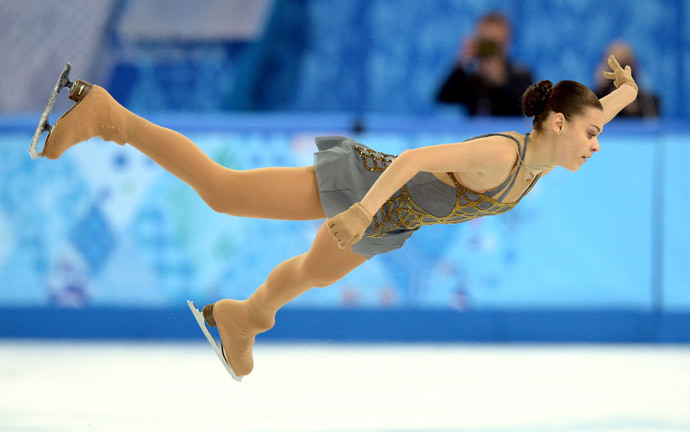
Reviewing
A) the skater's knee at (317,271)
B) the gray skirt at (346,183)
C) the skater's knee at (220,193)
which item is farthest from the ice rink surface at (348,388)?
the skater's knee at (220,193)

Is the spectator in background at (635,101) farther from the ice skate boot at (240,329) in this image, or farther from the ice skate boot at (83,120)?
the ice skate boot at (83,120)

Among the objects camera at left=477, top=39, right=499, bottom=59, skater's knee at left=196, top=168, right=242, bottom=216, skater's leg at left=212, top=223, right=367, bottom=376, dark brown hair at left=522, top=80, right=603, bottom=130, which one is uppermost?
camera at left=477, top=39, right=499, bottom=59

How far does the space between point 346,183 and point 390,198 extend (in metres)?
0.15

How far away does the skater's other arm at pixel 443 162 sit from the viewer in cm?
233

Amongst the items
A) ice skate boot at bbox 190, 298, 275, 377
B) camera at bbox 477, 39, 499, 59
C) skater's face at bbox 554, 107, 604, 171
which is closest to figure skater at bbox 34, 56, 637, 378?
skater's face at bbox 554, 107, 604, 171

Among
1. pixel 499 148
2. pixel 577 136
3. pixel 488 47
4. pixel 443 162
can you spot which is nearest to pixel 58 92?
pixel 443 162

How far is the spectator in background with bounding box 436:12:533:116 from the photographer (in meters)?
5.14

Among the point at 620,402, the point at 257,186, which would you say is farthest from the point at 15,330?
the point at 620,402

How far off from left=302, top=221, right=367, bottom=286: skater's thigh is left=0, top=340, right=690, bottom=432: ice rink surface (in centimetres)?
46

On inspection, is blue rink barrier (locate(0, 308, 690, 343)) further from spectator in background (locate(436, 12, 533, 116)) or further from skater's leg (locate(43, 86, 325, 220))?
skater's leg (locate(43, 86, 325, 220))

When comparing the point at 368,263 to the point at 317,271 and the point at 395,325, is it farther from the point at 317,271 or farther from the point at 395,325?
the point at 317,271

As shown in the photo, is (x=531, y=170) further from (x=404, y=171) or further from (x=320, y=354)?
(x=320, y=354)

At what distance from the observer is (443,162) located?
2.43 m

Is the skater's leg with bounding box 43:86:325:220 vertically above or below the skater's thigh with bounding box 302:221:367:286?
above
